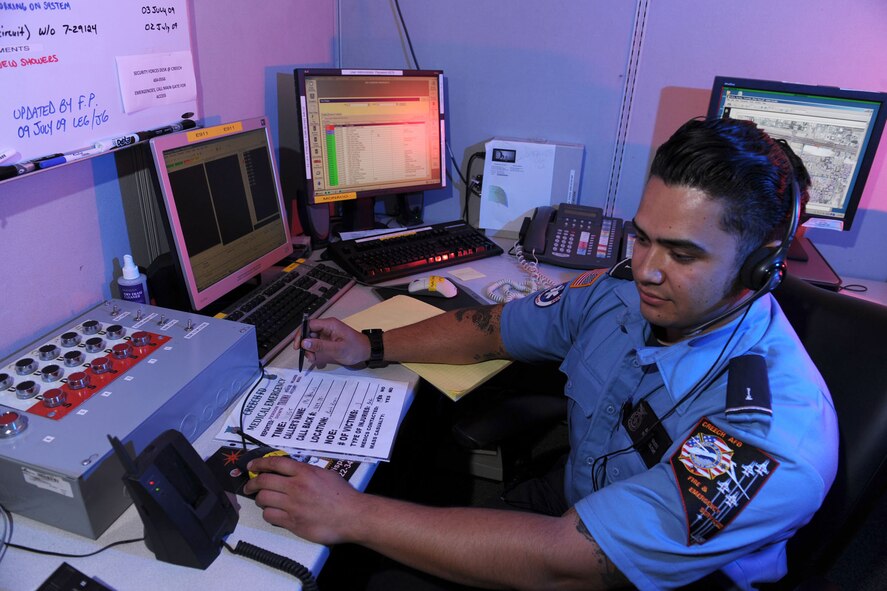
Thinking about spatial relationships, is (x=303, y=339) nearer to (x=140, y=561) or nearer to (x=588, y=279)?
(x=140, y=561)

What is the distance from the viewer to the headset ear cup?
35.3 inches

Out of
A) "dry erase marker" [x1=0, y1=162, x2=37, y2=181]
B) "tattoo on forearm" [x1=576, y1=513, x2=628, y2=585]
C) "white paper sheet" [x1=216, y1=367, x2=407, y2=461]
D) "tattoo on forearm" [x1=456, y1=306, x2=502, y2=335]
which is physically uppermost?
"dry erase marker" [x1=0, y1=162, x2=37, y2=181]

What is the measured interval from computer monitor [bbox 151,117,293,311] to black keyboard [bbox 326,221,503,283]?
192mm

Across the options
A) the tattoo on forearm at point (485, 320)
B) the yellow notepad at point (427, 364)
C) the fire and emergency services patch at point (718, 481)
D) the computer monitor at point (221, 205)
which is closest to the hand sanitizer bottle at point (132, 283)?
the computer monitor at point (221, 205)

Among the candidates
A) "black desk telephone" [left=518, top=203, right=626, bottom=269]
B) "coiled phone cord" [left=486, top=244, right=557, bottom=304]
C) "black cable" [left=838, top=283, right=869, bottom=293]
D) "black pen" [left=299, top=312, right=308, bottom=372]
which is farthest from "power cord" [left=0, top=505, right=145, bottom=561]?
"black cable" [left=838, top=283, right=869, bottom=293]

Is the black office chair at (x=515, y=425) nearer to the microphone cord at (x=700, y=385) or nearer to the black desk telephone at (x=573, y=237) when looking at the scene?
the microphone cord at (x=700, y=385)

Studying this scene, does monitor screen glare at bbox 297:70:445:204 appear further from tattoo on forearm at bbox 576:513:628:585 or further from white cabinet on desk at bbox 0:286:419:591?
tattoo on forearm at bbox 576:513:628:585

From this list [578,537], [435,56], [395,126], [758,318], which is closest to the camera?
[578,537]

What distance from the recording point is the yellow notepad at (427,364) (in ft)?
4.15

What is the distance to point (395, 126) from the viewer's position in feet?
6.17

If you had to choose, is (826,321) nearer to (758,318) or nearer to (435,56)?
(758,318)

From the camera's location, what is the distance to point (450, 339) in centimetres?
134

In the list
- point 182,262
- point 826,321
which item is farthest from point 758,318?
point 182,262

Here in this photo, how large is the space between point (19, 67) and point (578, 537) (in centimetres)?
116
